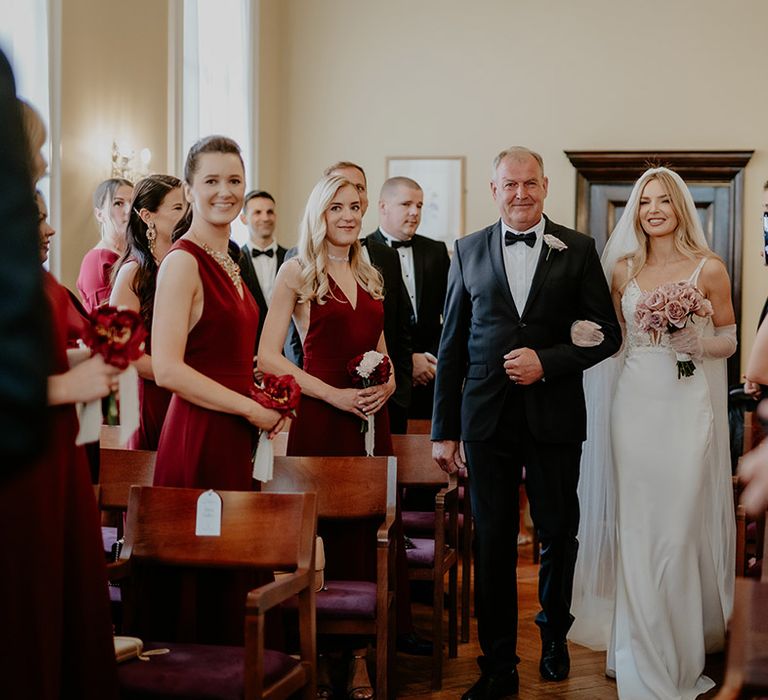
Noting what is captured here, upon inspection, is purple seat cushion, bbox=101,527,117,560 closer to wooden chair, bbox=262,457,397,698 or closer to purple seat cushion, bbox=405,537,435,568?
wooden chair, bbox=262,457,397,698

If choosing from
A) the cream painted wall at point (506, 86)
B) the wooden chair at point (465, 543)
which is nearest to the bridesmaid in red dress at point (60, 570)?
the wooden chair at point (465, 543)

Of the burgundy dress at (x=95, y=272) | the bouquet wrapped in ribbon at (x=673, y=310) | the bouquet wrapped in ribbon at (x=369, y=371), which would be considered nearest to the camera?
the bouquet wrapped in ribbon at (x=369, y=371)

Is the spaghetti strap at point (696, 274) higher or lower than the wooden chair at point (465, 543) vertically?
higher

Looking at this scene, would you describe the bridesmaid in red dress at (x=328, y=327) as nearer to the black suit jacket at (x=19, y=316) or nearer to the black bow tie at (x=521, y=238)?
the black bow tie at (x=521, y=238)

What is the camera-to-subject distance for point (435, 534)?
14.2ft

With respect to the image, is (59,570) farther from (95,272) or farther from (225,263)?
(95,272)

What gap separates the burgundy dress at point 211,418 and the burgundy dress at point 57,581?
0.72 m

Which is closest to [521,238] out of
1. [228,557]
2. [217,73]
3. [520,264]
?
[520,264]

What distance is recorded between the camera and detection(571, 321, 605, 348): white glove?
4.15 metres

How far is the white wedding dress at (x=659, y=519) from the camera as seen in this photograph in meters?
4.19

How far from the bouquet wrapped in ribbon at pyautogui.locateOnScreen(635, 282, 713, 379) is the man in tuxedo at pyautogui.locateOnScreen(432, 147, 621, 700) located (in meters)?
0.14

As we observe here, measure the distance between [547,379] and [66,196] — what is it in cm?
303

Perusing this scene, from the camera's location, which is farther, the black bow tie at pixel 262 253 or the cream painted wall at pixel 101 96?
the black bow tie at pixel 262 253

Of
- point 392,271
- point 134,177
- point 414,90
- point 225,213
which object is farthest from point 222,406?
point 414,90
